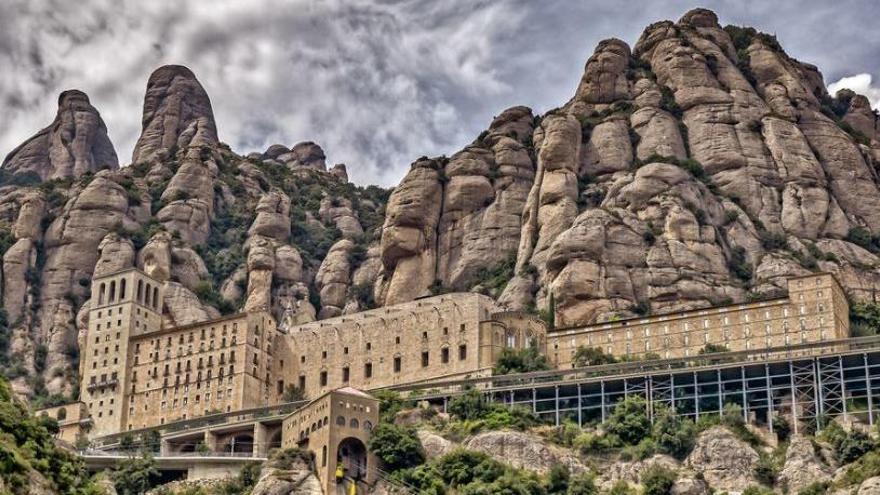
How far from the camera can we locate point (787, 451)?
105 meters

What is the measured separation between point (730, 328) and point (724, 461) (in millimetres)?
26281

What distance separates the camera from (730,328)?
427 feet

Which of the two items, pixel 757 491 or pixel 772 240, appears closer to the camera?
pixel 757 491

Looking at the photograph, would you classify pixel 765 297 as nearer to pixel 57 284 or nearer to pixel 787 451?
pixel 787 451

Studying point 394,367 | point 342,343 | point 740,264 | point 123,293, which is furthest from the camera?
point 740,264

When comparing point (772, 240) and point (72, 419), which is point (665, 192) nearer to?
point (772, 240)

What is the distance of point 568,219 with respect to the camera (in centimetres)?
15575

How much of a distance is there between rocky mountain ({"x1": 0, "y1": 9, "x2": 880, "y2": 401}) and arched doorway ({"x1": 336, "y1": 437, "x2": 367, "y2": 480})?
33929 millimetres

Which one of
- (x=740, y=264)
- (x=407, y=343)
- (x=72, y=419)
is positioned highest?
(x=740, y=264)

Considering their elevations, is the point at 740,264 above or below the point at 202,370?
above

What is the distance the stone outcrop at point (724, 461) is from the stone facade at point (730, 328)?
66.6 ft

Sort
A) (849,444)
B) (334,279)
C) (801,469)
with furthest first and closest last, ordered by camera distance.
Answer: (334,279) → (849,444) → (801,469)

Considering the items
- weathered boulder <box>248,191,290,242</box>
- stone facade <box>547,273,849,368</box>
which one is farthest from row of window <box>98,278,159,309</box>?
stone facade <box>547,273,849,368</box>

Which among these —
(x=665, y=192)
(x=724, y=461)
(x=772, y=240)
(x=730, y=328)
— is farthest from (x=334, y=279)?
(x=724, y=461)
